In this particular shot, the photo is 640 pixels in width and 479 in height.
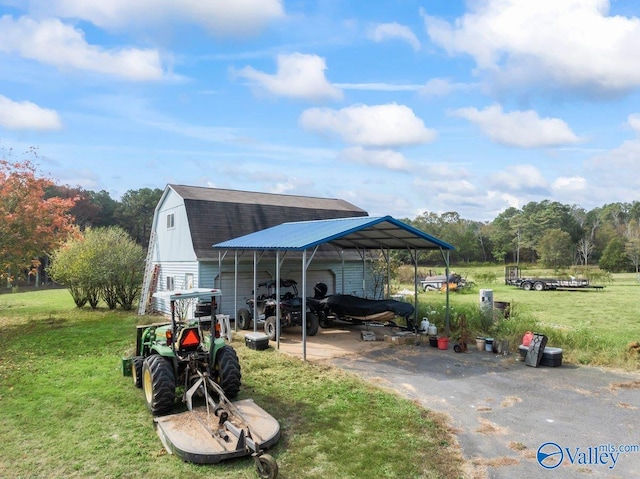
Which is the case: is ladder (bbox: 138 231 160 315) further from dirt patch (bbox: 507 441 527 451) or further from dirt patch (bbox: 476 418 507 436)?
dirt patch (bbox: 507 441 527 451)

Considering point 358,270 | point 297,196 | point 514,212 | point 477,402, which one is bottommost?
point 477,402

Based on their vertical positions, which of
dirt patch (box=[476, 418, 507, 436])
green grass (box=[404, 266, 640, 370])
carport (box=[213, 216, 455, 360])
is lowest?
dirt patch (box=[476, 418, 507, 436])

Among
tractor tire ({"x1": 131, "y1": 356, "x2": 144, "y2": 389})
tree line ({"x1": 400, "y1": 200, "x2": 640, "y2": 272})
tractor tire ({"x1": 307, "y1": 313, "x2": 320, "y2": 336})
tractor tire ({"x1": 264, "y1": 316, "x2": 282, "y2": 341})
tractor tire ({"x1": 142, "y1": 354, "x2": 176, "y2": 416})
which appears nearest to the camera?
tractor tire ({"x1": 142, "y1": 354, "x2": 176, "y2": 416})

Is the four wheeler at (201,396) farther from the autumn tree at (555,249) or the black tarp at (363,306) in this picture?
the autumn tree at (555,249)

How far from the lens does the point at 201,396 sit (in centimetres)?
677

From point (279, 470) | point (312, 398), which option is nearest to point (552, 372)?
point (312, 398)

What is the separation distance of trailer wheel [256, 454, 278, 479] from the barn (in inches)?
436

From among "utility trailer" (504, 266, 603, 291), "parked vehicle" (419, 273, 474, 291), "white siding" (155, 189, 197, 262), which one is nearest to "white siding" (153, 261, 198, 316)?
"white siding" (155, 189, 197, 262)

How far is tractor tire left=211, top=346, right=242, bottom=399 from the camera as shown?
265 inches

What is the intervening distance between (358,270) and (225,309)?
656 cm

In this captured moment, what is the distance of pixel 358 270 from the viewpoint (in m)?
19.5

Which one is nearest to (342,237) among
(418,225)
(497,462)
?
(497,462)

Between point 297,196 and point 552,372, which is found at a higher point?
point 297,196

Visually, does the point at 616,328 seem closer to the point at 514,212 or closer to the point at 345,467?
the point at 345,467
